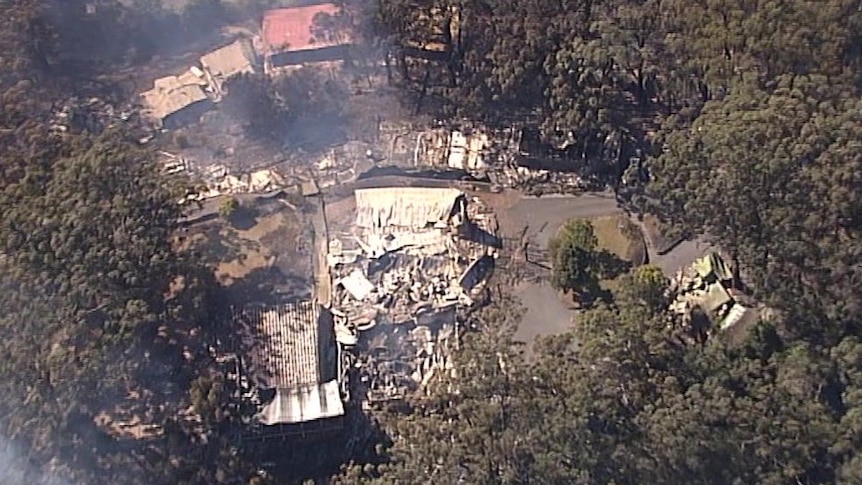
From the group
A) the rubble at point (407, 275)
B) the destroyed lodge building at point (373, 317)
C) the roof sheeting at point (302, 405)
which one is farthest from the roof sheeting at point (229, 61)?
the roof sheeting at point (302, 405)

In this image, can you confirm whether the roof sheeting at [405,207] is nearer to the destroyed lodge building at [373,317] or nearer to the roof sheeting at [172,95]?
the destroyed lodge building at [373,317]

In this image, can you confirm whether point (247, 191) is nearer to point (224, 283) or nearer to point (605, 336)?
point (224, 283)

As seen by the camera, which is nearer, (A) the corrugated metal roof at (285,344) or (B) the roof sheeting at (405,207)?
(A) the corrugated metal roof at (285,344)

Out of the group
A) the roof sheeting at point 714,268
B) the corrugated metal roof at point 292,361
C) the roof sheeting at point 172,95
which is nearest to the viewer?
the corrugated metal roof at point 292,361

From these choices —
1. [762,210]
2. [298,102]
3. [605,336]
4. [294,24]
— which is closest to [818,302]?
[762,210]

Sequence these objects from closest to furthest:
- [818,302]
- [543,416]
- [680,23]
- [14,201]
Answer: [543,416]
[818,302]
[14,201]
[680,23]

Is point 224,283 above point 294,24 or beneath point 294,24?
beneath

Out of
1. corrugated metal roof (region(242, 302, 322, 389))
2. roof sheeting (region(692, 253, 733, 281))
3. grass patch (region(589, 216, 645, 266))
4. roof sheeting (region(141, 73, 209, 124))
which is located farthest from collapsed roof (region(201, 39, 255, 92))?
roof sheeting (region(692, 253, 733, 281))

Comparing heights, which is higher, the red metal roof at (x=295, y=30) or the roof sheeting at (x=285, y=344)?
the red metal roof at (x=295, y=30)
